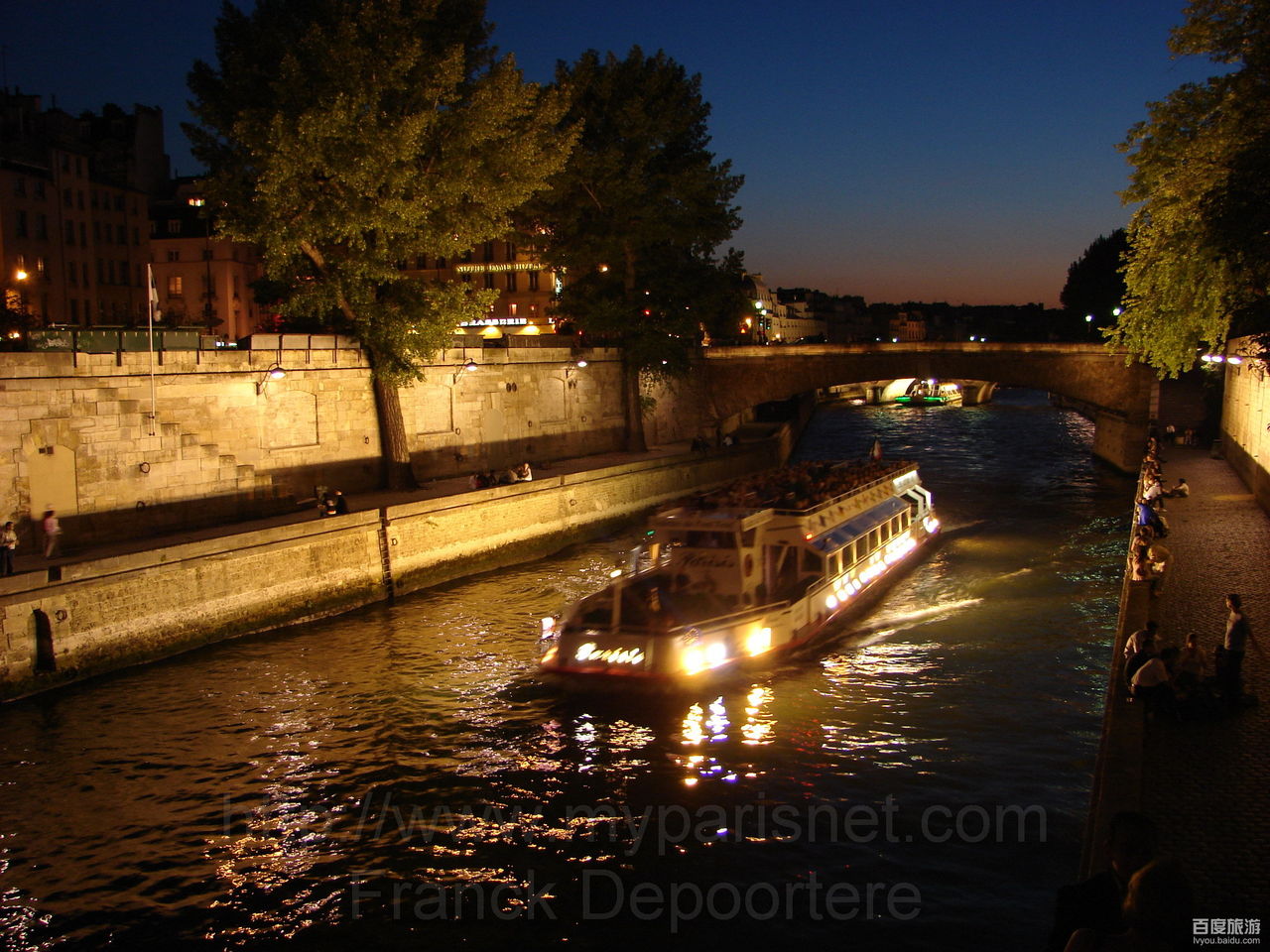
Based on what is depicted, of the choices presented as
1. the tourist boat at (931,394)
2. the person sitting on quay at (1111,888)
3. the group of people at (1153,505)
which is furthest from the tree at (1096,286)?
the person sitting on quay at (1111,888)

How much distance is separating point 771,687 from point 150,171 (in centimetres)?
6035

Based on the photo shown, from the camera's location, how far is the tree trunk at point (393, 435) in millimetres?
29156

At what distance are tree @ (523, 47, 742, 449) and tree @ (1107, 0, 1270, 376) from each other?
16.1 meters

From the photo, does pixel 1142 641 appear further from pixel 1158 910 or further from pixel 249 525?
pixel 249 525

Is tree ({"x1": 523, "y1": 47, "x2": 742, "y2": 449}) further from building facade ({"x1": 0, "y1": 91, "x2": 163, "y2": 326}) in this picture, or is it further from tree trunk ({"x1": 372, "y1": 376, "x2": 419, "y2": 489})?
building facade ({"x1": 0, "y1": 91, "x2": 163, "y2": 326})

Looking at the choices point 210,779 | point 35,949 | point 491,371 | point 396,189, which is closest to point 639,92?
point 491,371

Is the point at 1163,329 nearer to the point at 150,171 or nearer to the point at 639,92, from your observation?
the point at 639,92

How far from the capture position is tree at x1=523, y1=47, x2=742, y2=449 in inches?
1492

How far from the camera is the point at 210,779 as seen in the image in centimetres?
1420

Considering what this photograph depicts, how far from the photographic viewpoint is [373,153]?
24797mm

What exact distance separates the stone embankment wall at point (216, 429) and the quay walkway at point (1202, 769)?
66.2 ft

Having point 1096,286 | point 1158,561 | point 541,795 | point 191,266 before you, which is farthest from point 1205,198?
point 1096,286

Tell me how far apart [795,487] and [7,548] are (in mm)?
15441

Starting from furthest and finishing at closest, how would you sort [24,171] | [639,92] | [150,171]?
1. [150,171]
2. [24,171]
3. [639,92]
